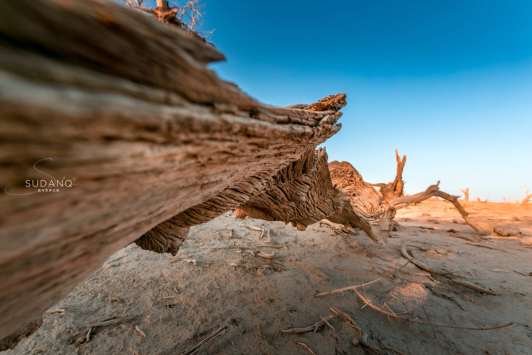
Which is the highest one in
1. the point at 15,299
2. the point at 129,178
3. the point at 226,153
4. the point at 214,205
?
the point at 226,153

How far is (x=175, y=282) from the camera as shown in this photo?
136 inches

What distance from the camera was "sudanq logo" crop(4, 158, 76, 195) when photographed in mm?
445

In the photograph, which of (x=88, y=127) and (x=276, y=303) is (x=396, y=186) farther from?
(x=88, y=127)

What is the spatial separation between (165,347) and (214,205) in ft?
5.39

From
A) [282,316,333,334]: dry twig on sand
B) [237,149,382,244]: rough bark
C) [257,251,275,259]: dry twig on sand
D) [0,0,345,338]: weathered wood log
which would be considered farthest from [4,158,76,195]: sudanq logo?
[257,251,275,259]: dry twig on sand

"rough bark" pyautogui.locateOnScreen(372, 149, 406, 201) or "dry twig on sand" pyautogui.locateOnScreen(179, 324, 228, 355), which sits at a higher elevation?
"rough bark" pyautogui.locateOnScreen(372, 149, 406, 201)

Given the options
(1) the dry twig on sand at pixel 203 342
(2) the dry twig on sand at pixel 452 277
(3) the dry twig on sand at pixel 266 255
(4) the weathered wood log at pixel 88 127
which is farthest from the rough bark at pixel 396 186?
(4) the weathered wood log at pixel 88 127

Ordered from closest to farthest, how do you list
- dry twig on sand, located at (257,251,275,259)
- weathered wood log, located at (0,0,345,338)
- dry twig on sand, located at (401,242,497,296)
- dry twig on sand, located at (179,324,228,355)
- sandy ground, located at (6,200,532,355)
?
weathered wood log, located at (0,0,345,338), dry twig on sand, located at (179,324,228,355), sandy ground, located at (6,200,532,355), dry twig on sand, located at (401,242,497,296), dry twig on sand, located at (257,251,275,259)

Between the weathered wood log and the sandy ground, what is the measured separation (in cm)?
208

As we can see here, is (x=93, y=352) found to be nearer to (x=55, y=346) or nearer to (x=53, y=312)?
(x=55, y=346)

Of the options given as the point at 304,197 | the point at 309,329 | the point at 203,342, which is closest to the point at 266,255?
the point at 304,197

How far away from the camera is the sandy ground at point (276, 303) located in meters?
2.32

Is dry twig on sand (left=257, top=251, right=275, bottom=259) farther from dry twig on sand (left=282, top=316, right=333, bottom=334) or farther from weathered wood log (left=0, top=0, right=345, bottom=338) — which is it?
weathered wood log (left=0, top=0, right=345, bottom=338)

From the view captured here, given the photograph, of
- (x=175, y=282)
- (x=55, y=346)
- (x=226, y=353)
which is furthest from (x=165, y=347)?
(x=175, y=282)
